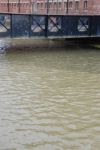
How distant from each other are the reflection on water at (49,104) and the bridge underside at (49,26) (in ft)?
10.0

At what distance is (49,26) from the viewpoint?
22641mm

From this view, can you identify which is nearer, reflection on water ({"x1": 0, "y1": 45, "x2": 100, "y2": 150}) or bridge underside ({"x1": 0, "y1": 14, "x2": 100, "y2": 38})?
reflection on water ({"x1": 0, "y1": 45, "x2": 100, "y2": 150})

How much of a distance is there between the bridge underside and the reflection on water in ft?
10.0

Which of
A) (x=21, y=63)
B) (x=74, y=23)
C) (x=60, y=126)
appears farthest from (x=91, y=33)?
(x=60, y=126)

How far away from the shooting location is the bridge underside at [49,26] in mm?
21188

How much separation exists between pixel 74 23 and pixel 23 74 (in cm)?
923

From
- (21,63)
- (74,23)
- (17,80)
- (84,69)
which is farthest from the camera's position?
(74,23)

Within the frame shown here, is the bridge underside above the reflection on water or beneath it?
above

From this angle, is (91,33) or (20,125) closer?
(20,125)

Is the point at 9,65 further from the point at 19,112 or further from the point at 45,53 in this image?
the point at 19,112

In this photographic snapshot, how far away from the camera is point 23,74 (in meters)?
15.1

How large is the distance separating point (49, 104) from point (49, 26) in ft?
40.7

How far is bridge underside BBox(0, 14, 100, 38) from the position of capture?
2119cm

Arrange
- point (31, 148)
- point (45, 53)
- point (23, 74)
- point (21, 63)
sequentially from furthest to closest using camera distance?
point (45, 53)
point (21, 63)
point (23, 74)
point (31, 148)
